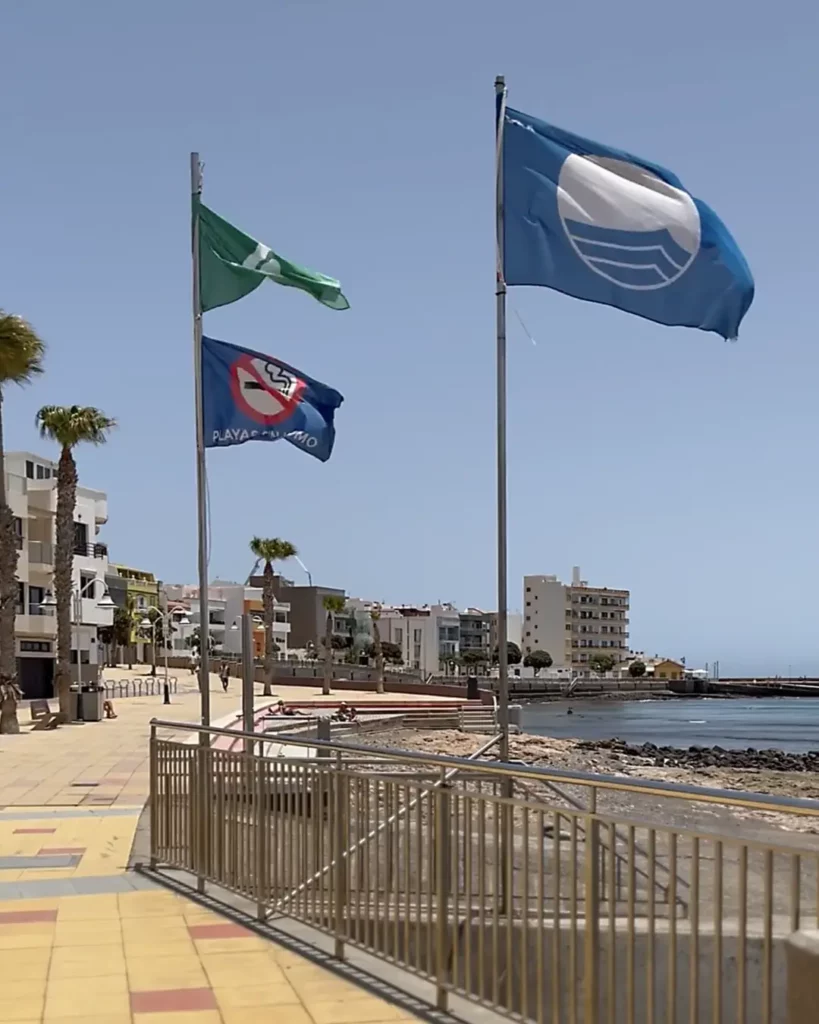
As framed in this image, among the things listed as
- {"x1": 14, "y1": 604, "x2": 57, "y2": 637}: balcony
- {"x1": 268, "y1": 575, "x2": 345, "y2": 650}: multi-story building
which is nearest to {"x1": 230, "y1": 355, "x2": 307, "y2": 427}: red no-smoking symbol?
{"x1": 14, "y1": 604, "x2": 57, "y2": 637}: balcony

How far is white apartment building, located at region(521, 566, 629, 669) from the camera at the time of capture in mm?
175000

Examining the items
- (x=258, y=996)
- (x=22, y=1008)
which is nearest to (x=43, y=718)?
(x=22, y=1008)

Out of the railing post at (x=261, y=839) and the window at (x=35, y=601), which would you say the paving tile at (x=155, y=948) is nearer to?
the railing post at (x=261, y=839)

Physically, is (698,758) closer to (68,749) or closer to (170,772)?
(68,749)

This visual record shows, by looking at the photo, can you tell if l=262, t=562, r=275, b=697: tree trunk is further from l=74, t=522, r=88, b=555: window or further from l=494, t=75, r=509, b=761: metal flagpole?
l=494, t=75, r=509, b=761: metal flagpole

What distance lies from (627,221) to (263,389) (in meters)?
5.17

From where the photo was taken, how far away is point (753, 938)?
401 cm

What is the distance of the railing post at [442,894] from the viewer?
5.86 metres

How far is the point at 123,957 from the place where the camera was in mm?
6973

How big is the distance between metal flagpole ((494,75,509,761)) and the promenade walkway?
2.69 m

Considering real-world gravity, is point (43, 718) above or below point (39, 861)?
below

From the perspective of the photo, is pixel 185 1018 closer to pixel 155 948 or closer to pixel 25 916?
pixel 155 948

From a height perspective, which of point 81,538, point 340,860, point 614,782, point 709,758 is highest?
point 81,538

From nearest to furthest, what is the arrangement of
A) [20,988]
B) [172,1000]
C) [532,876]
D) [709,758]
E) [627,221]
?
[532,876]
[172,1000]
[20,988]
[627,221]
[709,758]
